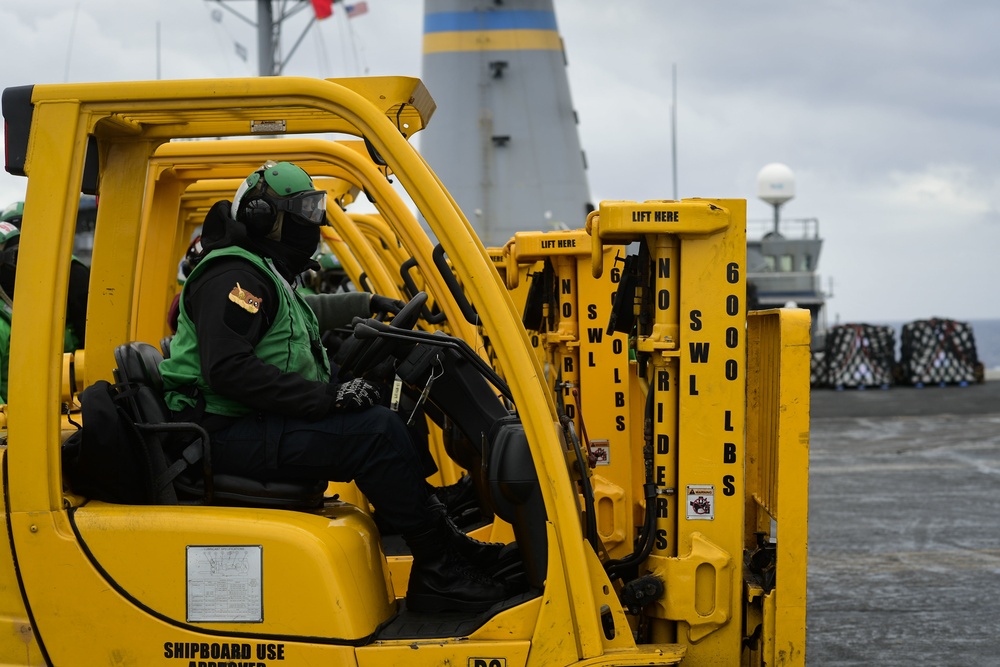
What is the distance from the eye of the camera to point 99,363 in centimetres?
446

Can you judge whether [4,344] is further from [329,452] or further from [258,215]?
[329,452]

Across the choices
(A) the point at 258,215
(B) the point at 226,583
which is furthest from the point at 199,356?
(B) the point at 226,583

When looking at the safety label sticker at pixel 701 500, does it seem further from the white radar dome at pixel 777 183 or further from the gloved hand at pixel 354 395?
the white radar dome at pixel 777 183

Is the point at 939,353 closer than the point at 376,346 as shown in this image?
No

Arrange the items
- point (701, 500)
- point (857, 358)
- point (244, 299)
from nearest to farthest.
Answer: point (244, 299), point (701, 500), point (857, 358)

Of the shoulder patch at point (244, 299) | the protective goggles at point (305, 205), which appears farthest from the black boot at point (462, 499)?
the shoulder patch at point (244, 299)

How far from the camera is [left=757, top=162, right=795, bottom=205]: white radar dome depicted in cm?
3183

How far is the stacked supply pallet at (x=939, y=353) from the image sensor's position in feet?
78.9

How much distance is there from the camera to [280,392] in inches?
149

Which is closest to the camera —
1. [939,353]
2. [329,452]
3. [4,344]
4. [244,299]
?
[244,299]

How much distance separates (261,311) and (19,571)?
1084 mm

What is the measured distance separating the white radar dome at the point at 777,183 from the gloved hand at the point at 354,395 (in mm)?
29298

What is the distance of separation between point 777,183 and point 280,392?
29.6 meters

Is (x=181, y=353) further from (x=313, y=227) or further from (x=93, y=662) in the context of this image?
(x=93, y=662)
